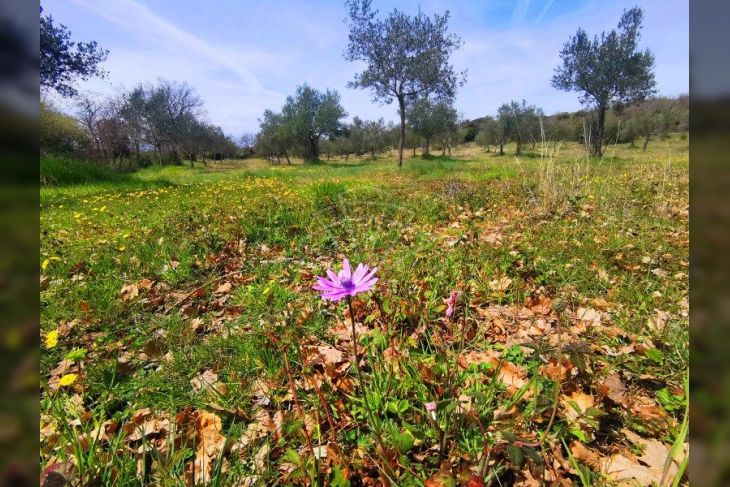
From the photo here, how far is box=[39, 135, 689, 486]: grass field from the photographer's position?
1568mm

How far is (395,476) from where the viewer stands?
1483 mm

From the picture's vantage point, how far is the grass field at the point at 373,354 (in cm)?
157

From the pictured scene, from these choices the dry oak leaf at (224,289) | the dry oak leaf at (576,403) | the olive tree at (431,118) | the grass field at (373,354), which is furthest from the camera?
the olive tree at (431,118)

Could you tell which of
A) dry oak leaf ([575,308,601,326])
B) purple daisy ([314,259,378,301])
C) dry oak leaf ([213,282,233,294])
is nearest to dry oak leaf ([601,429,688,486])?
dry oak leaf ([575,308,601,326])

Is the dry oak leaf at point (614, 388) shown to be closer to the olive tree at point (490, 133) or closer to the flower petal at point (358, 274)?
the flower petal at point (358, 274)

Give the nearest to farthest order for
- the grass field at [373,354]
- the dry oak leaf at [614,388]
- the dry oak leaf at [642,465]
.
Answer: the dry oak leaf at [642,465] → the grass field at [373,354] → the dry oak leaf at [614,388]

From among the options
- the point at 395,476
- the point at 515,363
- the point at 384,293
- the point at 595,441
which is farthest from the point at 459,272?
the point at 395,476

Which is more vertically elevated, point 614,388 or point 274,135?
point 274,135

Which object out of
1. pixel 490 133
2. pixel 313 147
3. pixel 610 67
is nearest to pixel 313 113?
pixel 313 147

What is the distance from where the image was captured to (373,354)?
2.31 m

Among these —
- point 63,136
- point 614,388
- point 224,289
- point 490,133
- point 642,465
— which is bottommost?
point 642,465

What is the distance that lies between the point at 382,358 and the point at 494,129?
6514 centimetres

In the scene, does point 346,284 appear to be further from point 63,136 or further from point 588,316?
point 63,136

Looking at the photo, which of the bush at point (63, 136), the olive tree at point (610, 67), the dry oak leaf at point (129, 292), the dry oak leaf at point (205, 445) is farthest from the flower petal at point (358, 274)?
the bush at point (63, 136)
